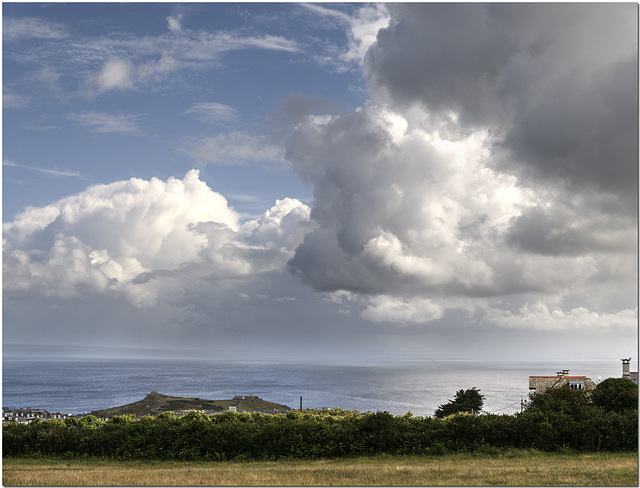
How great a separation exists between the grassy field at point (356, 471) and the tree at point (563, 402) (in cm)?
210

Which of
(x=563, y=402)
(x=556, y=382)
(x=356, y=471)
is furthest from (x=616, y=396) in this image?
(x=556, y=382)

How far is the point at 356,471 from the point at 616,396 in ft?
43.6

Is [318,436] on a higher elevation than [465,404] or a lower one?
higher

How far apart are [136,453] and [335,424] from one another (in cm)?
556

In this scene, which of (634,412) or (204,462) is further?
(634,412)

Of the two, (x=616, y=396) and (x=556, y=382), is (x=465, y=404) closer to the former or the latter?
(x=556, y=382)

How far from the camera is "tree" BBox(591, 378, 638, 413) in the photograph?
18.5m

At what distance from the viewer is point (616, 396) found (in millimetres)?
19250

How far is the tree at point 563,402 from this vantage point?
15438 millimetres

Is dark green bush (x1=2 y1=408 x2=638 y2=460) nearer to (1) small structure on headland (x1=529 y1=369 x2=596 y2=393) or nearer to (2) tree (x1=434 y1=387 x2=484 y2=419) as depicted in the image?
(1) small structure on headland (x1=529 y1=369 x2=596 y2=393)

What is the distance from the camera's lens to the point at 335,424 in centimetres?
1442

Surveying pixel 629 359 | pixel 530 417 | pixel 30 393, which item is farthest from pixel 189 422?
pixel 30 393

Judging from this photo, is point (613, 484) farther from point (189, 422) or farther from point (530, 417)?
point (189, 422)

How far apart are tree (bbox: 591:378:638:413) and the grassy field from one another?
597cm
